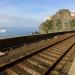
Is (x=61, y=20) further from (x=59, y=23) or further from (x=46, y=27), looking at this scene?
(x=46, y=27)

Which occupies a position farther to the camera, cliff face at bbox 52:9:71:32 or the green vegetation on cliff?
the green vegetation on cliff

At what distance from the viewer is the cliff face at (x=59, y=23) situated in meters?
Answer: 96.5

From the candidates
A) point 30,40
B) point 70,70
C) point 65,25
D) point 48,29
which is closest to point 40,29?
point 48,29

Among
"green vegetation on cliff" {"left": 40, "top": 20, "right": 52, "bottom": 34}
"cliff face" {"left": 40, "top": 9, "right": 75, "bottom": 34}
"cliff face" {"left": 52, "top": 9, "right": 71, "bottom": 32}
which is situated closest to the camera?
"cliff face" {"left": 40, "top": 9, "right": 75, "bottom": 34}

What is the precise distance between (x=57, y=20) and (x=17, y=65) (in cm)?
9669

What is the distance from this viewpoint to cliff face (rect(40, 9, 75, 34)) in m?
96.5

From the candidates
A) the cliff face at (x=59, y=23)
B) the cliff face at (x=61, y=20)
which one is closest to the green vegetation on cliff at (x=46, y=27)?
the cliff face at (x=59, y=23)

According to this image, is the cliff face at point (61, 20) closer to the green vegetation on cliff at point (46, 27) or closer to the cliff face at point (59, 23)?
the cliff face at point (59, 23)

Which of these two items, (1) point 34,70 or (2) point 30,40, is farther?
(2) point 30,40

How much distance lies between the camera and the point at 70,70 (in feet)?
27.8

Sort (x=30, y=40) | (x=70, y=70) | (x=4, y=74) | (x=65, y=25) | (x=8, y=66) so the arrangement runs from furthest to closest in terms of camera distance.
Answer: (x=65, y=25) → (x=30, y=40) → (x=70, y=70) → (x=8, y=66) → (x=4, y=74)

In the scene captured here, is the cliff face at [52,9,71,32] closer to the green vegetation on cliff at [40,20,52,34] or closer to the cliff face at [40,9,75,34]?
the cliff face at [40,9,75,34]

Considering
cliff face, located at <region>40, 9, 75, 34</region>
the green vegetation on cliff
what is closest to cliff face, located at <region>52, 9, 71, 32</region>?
cliff face, located at <region>40, 9, 75, 34</region>

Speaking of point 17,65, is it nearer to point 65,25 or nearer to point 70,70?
point 70,70
